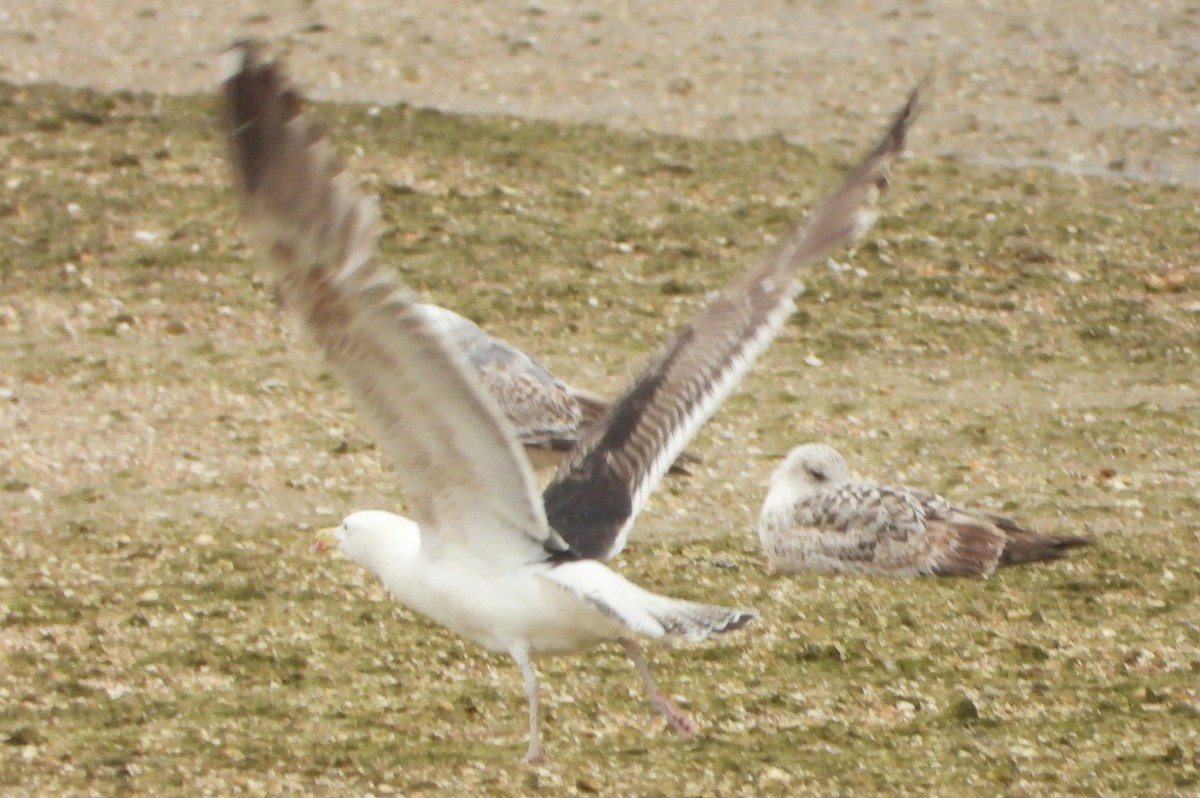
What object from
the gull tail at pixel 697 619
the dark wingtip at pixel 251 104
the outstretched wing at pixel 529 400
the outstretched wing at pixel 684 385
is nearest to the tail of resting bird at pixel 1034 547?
the outstretched wing at pixel 684 385

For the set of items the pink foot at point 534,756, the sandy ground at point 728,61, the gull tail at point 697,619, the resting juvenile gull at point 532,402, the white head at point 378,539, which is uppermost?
the gull tail at point 697,619

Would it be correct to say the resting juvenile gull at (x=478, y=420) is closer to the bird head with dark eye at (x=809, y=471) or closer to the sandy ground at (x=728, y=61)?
the bird head with dark eye at (x=809, y=471)

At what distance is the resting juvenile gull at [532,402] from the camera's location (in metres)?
9.62

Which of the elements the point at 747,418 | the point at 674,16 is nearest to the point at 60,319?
the point at 747,418

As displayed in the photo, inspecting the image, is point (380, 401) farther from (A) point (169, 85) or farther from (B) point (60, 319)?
(A) point (169, 85)

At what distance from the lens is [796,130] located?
15.6 metres

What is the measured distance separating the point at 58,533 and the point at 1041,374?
17.4 feet

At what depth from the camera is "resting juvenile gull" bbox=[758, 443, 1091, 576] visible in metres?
8.09

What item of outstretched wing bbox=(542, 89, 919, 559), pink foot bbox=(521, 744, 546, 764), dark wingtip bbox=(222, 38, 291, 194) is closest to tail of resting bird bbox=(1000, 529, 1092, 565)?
outstretched wing bbox=(542, 89, 919, 559)

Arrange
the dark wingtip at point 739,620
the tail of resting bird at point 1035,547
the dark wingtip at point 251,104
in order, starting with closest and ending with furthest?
1. the dark wingtip at point 251,104
2. the dark wingtip at point 739,620
3. the tail of resting bird at point 1035,547

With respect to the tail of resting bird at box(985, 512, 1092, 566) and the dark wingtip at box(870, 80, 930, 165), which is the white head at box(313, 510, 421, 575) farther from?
the tail of resting bird at box(985, 512, 1092, 566)

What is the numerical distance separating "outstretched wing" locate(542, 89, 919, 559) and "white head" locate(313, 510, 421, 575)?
0.45 metres

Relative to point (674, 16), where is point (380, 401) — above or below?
above

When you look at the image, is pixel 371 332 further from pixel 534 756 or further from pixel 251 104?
pixel 534 756
